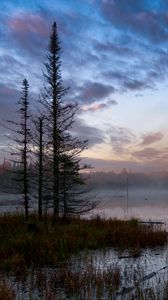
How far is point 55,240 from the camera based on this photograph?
1780 centimetres

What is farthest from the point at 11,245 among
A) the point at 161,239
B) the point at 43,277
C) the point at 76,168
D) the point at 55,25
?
the point at 55,25

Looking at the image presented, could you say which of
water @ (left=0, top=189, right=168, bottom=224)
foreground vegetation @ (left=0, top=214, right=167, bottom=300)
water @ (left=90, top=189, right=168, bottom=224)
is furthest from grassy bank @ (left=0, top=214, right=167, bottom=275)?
water @ (left=90, top=189, right=168, bottom=224)

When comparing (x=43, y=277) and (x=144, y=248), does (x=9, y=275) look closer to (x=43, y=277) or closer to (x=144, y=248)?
(x=43, y=277)

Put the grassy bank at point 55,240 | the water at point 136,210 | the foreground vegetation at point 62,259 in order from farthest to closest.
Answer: the water at point 136,210 → the grassy bank at point 55,240 → the foreground vegetation at point 62,259

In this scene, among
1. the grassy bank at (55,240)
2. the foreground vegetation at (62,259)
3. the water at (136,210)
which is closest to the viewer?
the foreground vegetation at (62,259)

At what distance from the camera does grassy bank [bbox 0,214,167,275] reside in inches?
586

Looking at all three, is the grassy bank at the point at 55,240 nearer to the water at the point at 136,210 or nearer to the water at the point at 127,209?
the water at the point at 127,209

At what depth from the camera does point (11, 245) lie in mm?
17188

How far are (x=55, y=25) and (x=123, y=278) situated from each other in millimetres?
20799

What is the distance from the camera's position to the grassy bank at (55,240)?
1489 cm

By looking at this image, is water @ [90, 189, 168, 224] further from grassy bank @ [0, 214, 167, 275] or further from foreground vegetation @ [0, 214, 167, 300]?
foreground vegetation @ [0, 214, 167, 300]

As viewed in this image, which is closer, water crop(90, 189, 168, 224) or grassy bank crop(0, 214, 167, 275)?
grassy bank crop(0, 214, 167, 275)

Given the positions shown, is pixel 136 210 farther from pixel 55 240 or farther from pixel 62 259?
pixel 62 259

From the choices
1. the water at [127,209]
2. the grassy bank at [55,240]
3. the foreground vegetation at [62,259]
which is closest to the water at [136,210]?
the water at [127,209]
